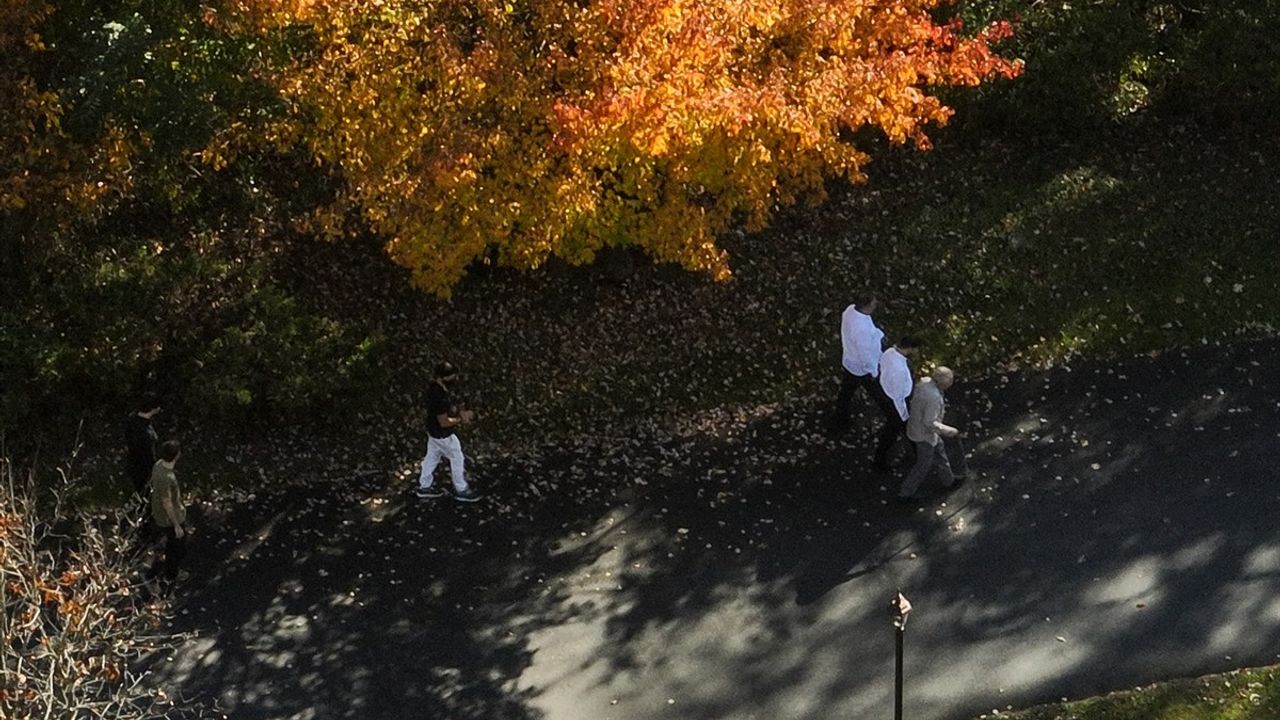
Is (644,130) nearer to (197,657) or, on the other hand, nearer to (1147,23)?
(197,657)

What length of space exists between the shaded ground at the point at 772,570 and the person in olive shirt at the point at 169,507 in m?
0.42

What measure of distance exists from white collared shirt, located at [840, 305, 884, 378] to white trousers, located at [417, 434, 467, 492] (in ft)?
12.9

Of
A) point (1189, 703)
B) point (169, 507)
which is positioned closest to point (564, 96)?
point (169, 507)

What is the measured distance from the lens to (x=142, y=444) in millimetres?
11680

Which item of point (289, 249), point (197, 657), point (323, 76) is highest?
point (289, 249)

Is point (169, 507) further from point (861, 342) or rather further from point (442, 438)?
point (861, 342)

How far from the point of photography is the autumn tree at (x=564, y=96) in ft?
35.0

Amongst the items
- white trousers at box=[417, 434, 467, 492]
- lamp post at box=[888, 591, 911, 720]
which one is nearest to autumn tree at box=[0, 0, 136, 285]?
white trousers at box=[417, 434, 467, 492]

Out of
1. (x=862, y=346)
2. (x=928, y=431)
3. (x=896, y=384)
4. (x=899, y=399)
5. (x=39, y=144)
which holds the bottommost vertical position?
(x=928, y=431)

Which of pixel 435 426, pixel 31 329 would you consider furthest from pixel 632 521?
pixel 31 329

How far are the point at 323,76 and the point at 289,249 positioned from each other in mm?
4312

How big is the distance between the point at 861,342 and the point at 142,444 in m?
6.83

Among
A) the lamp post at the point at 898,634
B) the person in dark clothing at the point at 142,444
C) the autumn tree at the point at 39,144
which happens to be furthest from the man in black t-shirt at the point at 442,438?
the lamp post at the point at 898,634

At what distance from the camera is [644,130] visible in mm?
10367
